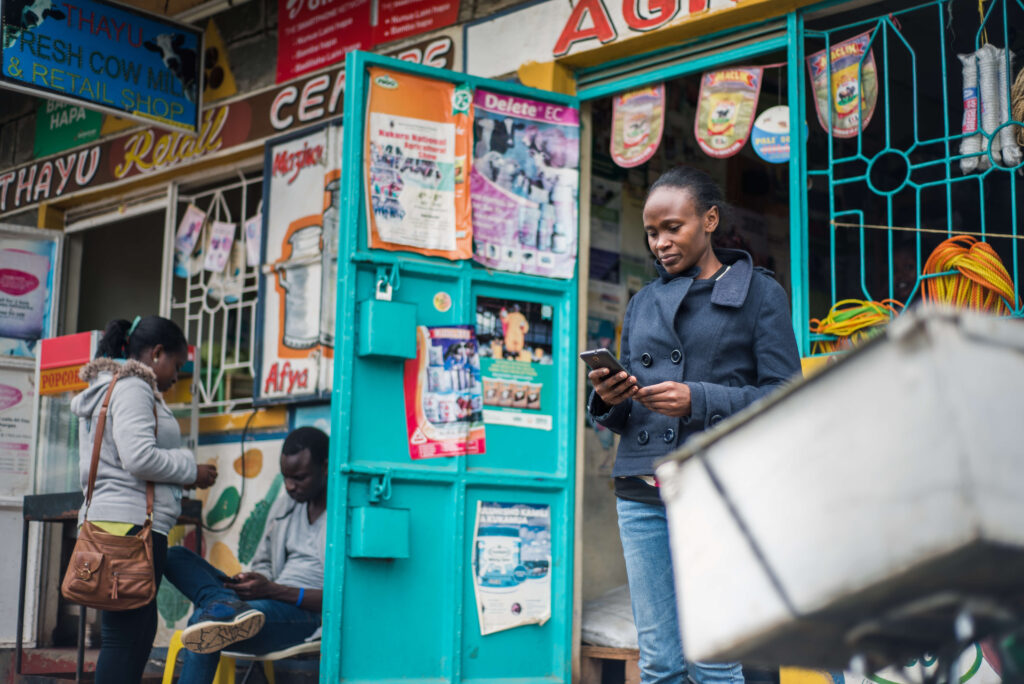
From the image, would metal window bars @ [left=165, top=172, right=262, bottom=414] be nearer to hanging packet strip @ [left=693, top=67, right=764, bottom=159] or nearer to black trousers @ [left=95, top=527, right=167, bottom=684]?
black trousers @ [left=95, top=527, right=167, bottom=684]

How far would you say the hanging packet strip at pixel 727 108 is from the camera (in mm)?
4559

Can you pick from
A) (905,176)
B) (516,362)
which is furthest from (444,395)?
(905,176)

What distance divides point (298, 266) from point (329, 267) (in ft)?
0.86

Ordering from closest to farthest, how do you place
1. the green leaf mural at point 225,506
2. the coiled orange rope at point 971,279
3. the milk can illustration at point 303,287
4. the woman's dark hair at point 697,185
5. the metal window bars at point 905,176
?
the woman's dark hair at point 697,185 < the coiled orange rope at point 971,279 < the metal window bars at point 905,176 < the milk can illustration at point 303,287 < the green leaf mural at point 225,506

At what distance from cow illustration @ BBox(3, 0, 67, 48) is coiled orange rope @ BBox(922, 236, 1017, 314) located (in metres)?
4.29

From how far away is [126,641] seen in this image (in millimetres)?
4121

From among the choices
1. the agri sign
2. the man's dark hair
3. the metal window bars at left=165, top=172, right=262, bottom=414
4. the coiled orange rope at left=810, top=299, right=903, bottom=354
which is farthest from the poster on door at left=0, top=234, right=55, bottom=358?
the coiled orange rope at left=810, top=299, right=903, bottom=354

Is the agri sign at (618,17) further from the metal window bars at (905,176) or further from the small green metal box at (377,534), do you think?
the small green metal box at (377,534)

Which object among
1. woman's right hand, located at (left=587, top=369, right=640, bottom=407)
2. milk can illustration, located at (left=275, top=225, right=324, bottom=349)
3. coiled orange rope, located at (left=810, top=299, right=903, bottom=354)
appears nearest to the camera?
woman's right hand, located at (left=587, top=369, right=640, bottom=407)

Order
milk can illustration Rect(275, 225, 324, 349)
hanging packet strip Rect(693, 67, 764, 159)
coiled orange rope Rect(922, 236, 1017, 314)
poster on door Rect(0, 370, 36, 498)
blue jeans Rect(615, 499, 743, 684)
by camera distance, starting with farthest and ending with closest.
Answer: poster on door Rect(0, 370, 36, 498) < milk can illustration Rect(275, 225, 324, 349) < hanging packet strip Rect(693, 67, 764, 159) < coiled orange rope Rect(922, 236, 1017, 314) < blue jeans Rect(615, 499, 743, 684)

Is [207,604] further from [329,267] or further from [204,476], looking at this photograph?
[329,267]

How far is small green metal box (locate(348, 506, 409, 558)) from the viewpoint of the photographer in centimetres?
436

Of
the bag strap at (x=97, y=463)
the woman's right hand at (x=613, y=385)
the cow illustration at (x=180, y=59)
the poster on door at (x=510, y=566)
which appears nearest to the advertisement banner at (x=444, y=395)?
the poster on door at (x=510, y=566)

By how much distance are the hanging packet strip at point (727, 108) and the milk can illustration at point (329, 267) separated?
2.01 m
